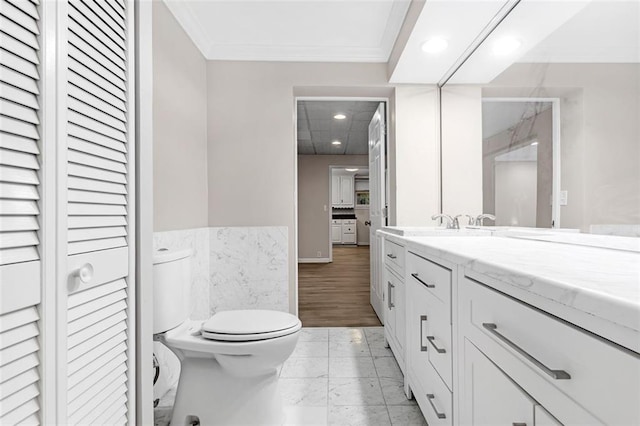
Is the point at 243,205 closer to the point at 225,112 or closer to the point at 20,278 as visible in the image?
the point at 225,112

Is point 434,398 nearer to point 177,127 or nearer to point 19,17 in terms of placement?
point 19,17

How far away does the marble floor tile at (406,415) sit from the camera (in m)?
1.61

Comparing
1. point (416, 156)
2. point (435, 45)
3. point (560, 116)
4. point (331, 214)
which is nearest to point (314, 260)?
point (331, 214)

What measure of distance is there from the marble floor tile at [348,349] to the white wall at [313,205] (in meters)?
4.61

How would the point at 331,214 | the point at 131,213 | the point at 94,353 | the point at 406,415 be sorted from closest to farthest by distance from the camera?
the point at 94,353, the point at 131,213, the point at 406,415, the point at 331,214

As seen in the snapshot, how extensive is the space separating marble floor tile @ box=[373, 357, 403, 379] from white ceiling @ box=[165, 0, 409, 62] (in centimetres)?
225

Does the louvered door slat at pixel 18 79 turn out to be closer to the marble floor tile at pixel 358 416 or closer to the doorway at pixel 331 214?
the marble floor tile at pixel 358 416

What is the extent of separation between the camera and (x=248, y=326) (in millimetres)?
1511

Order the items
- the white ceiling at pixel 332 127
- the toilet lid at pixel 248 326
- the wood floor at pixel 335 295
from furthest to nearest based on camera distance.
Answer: the white ceiling at pixel 332 127, the wood floor at pixel 335 295, the toilet lid at pixel 248 326

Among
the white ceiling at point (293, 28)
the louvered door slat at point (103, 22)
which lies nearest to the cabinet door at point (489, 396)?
the louvered door slat at point (103, 22)

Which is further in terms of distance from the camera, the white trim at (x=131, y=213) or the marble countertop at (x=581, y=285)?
the white trim at (x=131, y=213)

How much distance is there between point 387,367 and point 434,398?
0.91 m

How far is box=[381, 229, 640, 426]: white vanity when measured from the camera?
1.62 ft

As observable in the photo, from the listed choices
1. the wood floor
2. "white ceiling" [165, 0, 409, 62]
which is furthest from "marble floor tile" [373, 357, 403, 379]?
"white ceiling" [165, 0, 409, 62]
